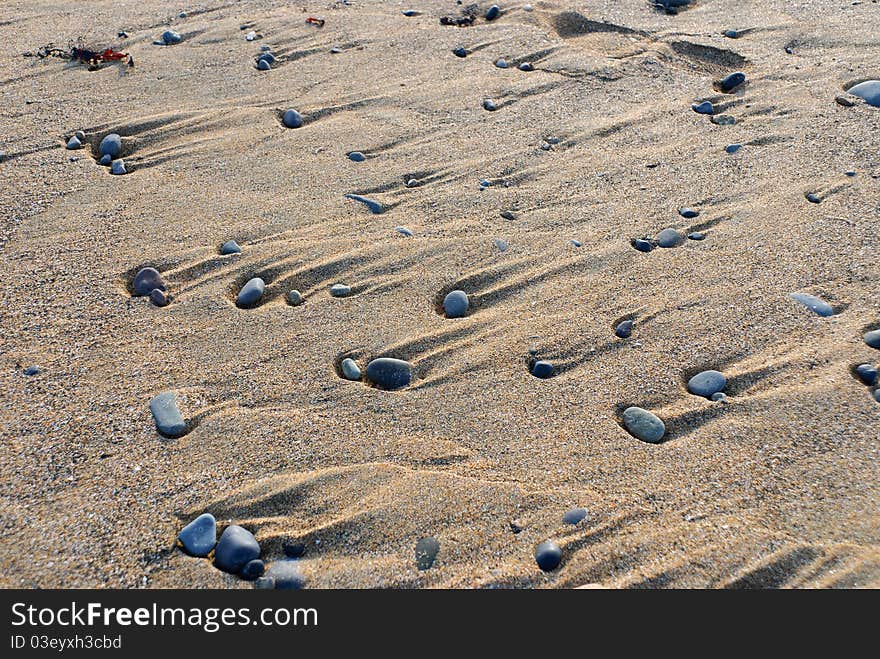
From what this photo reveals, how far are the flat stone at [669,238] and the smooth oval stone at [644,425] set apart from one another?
3.20 feet

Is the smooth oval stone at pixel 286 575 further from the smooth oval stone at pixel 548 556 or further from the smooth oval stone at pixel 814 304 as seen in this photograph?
the smooth oval stone at pixel 814 304

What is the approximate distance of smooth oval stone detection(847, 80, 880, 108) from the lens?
149 inches

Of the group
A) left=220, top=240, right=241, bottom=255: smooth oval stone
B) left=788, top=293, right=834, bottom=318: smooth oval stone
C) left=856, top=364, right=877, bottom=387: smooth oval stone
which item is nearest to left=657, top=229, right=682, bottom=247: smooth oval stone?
left=788, top=293, right=834, bottom=318: smooth oval stone

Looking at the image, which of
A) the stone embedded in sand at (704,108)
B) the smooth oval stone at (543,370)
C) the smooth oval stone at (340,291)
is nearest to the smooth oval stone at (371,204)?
the smooth oval stone at (340,291)

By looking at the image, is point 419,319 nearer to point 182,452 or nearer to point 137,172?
point 182,452

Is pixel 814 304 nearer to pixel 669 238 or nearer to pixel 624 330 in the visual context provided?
pixel 669 238

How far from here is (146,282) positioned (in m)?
2.70

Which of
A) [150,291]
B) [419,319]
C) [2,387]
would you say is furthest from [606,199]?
[2,387]

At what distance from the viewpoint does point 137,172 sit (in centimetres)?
336

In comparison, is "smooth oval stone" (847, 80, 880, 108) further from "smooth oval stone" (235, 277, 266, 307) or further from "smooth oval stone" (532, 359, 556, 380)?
"smooth oval stone" (235, 277, 266, 307)

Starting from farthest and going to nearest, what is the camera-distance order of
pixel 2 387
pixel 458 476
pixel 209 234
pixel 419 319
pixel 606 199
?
pixel 606 199
pixel 209 234
pixel 419 319
pixel 2 387
pixel 458 476

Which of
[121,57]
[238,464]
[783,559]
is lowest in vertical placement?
[783,559]

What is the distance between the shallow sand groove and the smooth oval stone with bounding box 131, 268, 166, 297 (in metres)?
0.07

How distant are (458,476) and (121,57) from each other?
3.60m
